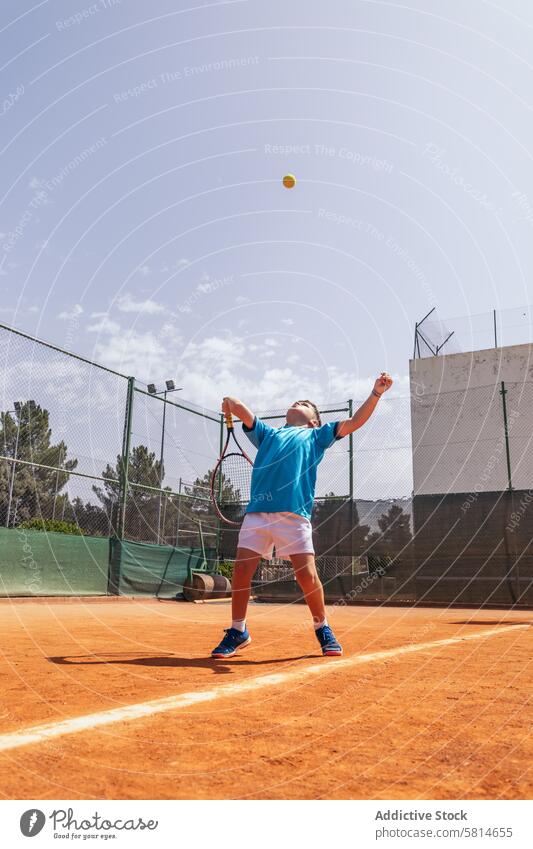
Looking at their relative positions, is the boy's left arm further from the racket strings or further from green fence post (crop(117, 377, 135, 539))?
the racket strings

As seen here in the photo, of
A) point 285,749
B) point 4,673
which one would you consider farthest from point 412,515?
point 285,749

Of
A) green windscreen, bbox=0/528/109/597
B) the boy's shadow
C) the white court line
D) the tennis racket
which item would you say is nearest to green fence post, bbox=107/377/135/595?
green windscreen, bbox=0/528/109/597

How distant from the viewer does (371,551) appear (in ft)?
44.9

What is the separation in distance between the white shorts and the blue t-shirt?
4 cm

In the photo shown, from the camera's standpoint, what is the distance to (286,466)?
14.0 feet

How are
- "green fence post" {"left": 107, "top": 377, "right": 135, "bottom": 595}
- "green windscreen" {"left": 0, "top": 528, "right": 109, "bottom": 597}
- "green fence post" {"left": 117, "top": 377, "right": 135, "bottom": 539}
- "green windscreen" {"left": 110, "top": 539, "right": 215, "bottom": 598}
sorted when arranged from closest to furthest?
"green windscreen" {"left": 0, "top": 528, "right": 109, "bottom": 597}
"green fence post" {"left": 107, "top": 377, "right": 135, "bottom": 595}
"green windscreen" {"left": 110, "top": 539, "right": 215, "bottom": 598}
"green fence post" {"left": 117, "top": 377, "right": 135, "bottom": 539}

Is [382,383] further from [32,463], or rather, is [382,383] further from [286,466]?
[32,463]

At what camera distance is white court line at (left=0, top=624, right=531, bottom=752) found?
1.96m

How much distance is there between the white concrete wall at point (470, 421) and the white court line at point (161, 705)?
17.1 metres

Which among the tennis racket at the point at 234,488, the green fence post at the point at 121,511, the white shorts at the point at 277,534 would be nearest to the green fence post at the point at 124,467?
the green fence post at the point at 121,511
